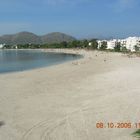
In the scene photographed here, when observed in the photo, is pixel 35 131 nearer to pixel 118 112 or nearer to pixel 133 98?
pixel 118 112

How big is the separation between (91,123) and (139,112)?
224 cm

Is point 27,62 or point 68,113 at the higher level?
point 68,113

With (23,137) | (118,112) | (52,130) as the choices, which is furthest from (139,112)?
(23,137)

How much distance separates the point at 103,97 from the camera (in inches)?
578
